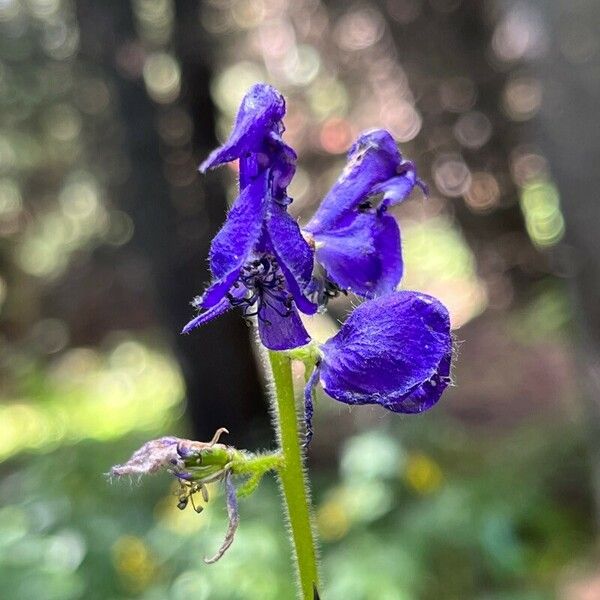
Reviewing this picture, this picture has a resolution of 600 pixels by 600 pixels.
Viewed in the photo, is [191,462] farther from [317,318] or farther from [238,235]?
[317,318]

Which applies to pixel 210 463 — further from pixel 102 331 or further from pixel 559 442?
pixel 102 331

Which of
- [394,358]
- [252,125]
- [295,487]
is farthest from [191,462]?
[252,125]

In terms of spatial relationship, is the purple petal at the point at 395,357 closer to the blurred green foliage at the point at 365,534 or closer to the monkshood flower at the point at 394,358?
the monkshood flower at the point at 394,358

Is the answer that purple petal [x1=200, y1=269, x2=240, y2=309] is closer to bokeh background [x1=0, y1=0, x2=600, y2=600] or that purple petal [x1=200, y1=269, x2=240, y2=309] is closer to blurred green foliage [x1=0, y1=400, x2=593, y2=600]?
bokeh background [x1=0, y1=0, x2=600, y2=600]

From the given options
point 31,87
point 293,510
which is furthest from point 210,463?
point 31,87

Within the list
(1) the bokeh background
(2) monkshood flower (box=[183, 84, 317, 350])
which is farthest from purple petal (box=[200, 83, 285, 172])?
(1) the bokeh background
